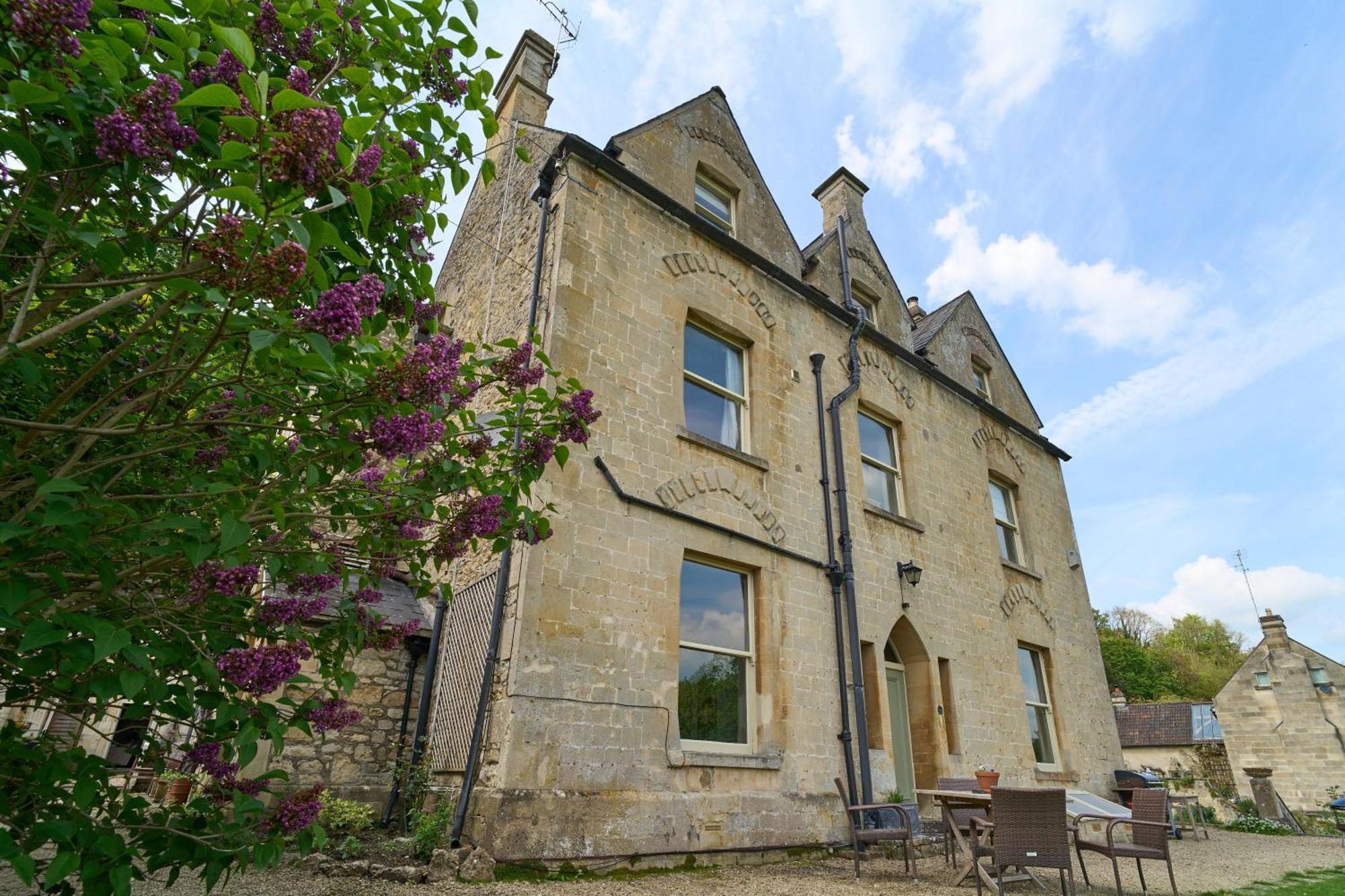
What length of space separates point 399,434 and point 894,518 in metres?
8.72

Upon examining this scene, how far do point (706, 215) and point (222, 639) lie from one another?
862cm

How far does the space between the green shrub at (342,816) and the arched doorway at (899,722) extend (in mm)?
5949

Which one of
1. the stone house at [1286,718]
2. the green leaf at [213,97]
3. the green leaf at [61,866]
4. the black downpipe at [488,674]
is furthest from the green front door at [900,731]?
the stone house at [1286,718]

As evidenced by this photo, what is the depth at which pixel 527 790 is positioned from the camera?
5.57 m

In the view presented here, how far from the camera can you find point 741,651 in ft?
→ 25.4

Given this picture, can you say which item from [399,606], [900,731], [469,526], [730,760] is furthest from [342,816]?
[900,731]

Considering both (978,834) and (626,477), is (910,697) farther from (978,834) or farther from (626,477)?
(626,477)

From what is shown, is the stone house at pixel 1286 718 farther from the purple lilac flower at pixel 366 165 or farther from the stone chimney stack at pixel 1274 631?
the purple lilac flower at pixel 366 165

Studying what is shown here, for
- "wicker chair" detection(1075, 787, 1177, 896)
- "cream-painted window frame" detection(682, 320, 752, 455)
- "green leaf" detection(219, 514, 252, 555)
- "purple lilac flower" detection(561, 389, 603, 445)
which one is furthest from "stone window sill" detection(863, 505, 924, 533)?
"green leaf" detection(219, 514, 252, 555)

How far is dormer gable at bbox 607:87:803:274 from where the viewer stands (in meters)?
9.30

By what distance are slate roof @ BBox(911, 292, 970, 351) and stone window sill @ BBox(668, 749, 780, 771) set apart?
8.39m

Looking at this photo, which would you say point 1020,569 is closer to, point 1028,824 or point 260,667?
point 1028,824

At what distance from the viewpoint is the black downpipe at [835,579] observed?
26.1 ft

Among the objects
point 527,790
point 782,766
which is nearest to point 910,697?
point 782,766
